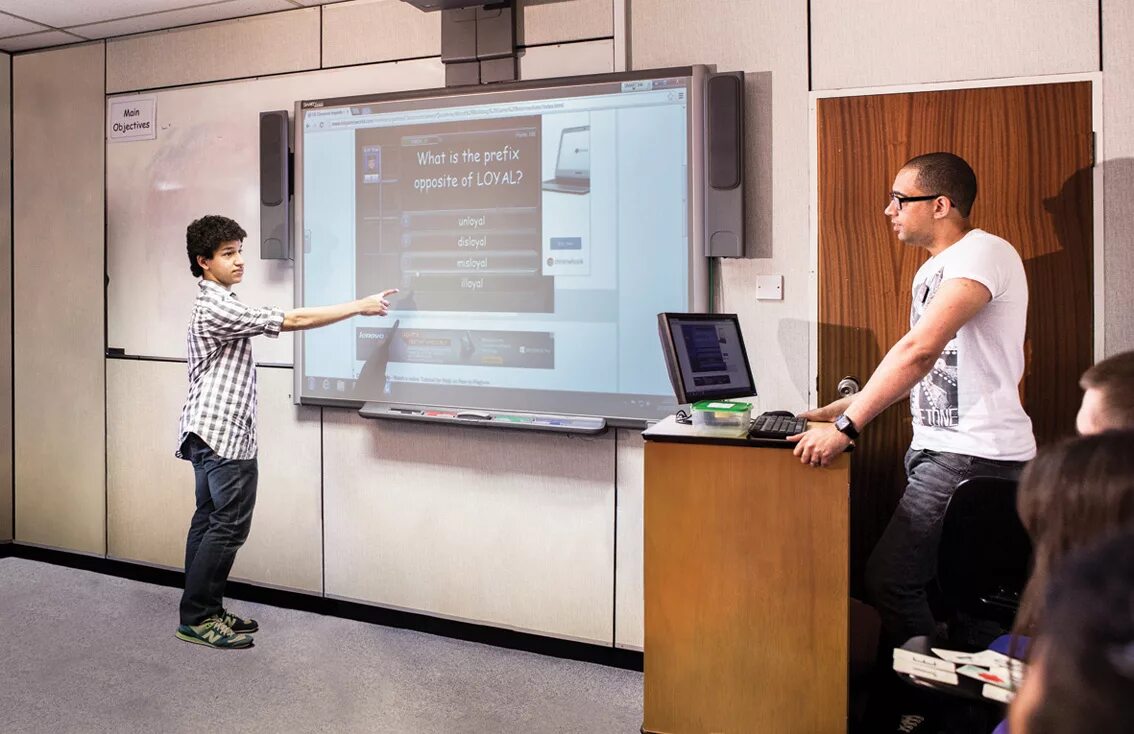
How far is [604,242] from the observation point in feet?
10.0

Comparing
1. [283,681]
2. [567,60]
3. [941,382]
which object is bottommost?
[283,681]

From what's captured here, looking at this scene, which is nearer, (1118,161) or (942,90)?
(1118,161)

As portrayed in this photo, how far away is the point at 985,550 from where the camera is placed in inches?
79.8

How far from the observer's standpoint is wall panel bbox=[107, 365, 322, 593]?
3.69 metres

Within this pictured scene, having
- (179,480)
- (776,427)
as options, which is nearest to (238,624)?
(179,480)

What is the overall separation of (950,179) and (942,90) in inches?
18.3

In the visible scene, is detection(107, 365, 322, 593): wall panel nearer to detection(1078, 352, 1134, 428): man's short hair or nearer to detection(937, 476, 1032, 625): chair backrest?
detection(937, 476, 1032, 625): chair backrest

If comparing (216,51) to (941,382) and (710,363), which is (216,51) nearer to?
(710,363)

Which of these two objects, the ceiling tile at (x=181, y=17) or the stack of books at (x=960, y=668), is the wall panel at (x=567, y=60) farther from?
the stack of books at (x=960, y=668)

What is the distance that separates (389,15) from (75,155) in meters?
1.81

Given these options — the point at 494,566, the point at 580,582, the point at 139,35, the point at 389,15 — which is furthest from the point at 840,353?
the point at 139,35

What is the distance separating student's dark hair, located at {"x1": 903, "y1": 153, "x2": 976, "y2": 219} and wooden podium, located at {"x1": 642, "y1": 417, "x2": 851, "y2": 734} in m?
0.82

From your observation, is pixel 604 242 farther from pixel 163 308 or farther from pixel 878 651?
pixel 163 308

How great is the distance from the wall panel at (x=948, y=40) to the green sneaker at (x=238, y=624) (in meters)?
2.85
